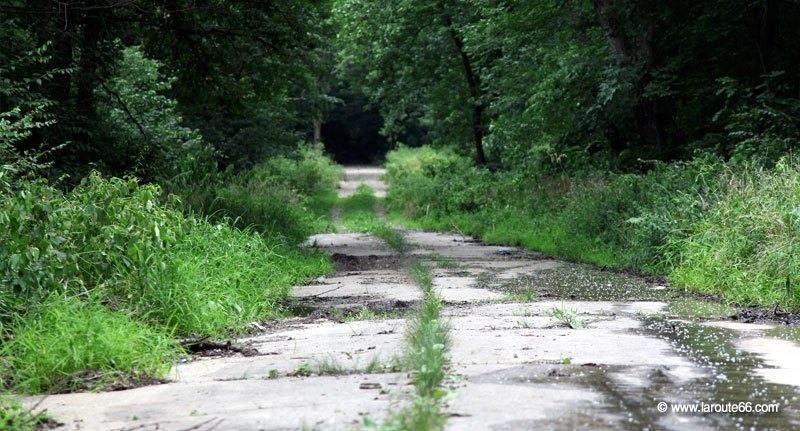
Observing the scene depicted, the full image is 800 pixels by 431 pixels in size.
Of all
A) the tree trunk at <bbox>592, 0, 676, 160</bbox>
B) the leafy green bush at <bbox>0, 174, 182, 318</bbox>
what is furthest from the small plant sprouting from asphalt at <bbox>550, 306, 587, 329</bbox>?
the tree trunk at <bbox>592, 0, 676, 160</bbox>

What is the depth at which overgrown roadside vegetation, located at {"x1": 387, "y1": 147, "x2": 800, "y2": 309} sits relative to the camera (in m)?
9.05

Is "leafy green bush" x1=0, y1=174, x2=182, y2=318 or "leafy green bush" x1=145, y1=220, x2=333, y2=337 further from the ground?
"leafy green bush" x1=0, y1=174, x2=182, y2=318

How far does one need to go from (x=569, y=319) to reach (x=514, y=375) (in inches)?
97.2

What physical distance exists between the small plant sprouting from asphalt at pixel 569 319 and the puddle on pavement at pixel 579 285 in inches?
67.9

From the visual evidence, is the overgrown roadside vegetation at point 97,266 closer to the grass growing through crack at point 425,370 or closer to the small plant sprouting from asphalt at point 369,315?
the small plant sprouting from asphalt at point 369,315

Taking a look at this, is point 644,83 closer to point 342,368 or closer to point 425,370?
point 342,368

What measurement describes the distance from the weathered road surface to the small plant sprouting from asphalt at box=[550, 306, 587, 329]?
1.8 inches

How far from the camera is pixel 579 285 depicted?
10938 mm

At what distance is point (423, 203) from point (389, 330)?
20.9 m

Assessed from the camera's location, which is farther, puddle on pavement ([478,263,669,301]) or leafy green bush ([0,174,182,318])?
puddle on pavement ([478,263,669,301])

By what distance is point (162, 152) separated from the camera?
54.3 ft

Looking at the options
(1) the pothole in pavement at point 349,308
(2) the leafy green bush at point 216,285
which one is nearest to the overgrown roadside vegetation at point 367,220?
(2) the leafy green bush at point 216,285

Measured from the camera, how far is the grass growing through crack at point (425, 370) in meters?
3.80

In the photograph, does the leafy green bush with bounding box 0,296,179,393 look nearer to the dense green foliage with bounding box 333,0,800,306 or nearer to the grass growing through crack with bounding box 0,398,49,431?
the grass growing through crack with bounding box 0,398,49,431
